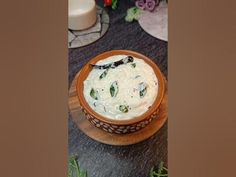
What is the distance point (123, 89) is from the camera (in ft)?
3.02

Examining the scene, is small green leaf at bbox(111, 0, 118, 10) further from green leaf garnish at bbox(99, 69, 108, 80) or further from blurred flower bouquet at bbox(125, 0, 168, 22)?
green leaf garnish at bbox(99, 69, 108, 80)

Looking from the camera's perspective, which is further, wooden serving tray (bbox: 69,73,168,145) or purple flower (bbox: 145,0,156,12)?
purple flower (bbox: 145,0,156,12)

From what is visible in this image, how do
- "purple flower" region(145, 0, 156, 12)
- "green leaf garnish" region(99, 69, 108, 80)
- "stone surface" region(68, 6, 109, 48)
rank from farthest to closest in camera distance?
"purple flower" region(145, 0, 156, 12)
"stone surface" region(68, 6, 109, 48)
"green leaf garnish" region(99, 69, 108, 80)

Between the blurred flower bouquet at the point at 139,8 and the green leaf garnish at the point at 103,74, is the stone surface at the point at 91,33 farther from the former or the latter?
the green leaf garnish at the point at 103,74

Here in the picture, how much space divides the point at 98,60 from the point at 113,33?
199mm

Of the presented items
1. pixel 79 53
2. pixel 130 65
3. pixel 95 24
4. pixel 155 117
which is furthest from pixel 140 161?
pixel 95 24

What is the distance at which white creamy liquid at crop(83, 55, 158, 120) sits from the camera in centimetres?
88

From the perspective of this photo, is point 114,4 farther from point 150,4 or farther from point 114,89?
point 114,89

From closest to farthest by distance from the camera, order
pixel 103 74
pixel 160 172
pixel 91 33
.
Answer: pixel 160 172
pixel 103 74
pixel 91 33

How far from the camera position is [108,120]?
843mm

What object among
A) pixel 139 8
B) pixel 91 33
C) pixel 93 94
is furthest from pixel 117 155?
pixel 139 8

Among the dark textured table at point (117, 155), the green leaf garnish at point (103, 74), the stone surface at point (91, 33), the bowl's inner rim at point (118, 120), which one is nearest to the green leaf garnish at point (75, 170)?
the dark textured table at point (117, 155)

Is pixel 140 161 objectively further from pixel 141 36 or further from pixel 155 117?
pixel 141 36

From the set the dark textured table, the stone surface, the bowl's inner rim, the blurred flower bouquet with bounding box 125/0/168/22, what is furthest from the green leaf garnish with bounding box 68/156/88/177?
the blurred flower bouquet with bounding box 125/0/168/22
